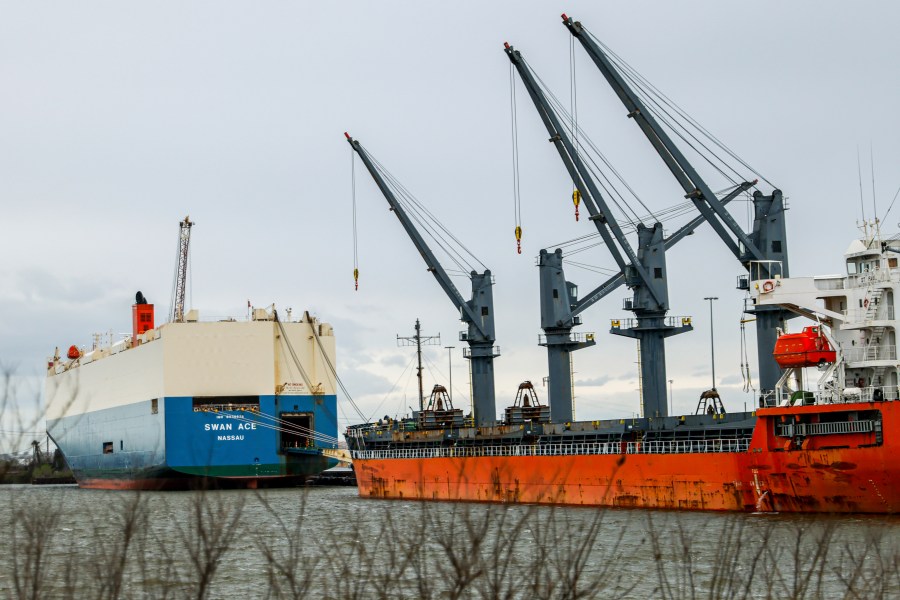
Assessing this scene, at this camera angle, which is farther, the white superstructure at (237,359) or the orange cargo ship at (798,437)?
the white superstructure at (237,359)

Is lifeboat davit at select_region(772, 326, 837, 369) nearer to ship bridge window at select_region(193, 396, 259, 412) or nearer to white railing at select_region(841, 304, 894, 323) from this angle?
white railing at select_region(841, 304, 894, 323)

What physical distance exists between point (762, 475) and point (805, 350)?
12.1 feet

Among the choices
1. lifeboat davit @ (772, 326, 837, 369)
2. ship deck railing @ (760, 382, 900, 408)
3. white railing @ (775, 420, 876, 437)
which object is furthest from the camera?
lifeboat davit @ (772, 326, 837, 369)

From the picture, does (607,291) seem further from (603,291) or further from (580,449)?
(580,449)

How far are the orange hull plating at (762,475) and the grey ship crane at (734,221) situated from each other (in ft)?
19.6

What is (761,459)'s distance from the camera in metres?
34.8

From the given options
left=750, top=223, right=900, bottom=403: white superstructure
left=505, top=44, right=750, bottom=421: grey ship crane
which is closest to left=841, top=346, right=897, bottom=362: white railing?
left=750, top=223, right=900, bottom=403: white superstructure

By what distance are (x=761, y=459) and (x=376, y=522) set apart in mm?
11057

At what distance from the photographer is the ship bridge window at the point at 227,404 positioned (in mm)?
58156

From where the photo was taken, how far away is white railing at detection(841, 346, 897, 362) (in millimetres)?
34250

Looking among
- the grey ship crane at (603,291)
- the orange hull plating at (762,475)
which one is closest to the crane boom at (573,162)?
the grey ship crane at (603,291)

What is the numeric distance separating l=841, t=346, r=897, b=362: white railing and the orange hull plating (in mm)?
2240

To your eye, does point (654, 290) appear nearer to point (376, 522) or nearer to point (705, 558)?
point (376, 522)

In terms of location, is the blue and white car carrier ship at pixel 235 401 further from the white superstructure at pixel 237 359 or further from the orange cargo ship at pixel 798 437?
the orange cargo ship at pixel 798 437
